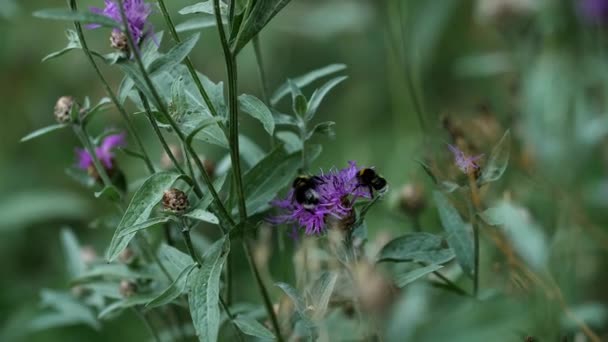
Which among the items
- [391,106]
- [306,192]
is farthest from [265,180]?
[391,106]

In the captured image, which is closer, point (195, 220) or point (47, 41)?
point (195, 220)

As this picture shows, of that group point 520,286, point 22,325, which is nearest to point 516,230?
point 520,286

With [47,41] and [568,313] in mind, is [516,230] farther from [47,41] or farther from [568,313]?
[47,41]

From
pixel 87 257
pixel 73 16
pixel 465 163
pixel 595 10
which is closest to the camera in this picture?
→ pixel 73 16

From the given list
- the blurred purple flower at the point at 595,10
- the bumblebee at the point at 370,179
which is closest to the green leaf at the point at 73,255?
the bumblebee at the point at 370,179

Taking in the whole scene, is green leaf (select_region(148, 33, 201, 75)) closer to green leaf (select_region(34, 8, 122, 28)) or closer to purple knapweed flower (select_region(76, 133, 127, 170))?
green leaf (select_region(34, 8, 122, 28))

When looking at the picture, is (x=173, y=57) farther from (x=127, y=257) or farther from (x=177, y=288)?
(x=127, y=257)
